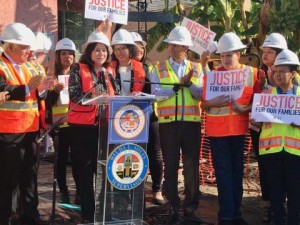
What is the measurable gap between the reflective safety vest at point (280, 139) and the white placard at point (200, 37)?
42.2 inches

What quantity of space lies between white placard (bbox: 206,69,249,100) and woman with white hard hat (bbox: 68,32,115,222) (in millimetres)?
1095

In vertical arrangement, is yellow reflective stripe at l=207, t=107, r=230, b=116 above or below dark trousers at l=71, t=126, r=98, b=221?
above

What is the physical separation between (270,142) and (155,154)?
6.01 ft

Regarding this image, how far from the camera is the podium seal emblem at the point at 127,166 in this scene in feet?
16.3

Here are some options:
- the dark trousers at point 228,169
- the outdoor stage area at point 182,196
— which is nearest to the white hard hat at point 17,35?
the outdoor stage area at point 182,196

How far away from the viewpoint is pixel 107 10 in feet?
23.0

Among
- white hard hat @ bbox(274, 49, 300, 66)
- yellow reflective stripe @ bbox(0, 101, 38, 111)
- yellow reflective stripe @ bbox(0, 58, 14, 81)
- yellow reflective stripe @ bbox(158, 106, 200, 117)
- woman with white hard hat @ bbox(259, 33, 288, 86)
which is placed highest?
woman with white hard hat @ bbox(259, 33, 288, 86)

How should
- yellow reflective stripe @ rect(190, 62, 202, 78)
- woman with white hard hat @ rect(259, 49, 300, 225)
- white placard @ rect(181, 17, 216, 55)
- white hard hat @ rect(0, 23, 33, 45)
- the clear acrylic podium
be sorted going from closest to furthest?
the clear acrylic podium
white hard hat @ rect(0, 23, 33, 45)
woman with white hard hat @ rect(259, 49, 300, 225)
yellow reflective stripe @ rect(190, 62, 202, 78)
white placard @ rect(181, 17, 216, 55)

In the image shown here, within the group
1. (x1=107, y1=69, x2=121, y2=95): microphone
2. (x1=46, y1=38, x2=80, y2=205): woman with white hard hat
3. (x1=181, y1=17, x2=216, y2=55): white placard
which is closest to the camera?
(x1=107, y1=69, x2=121, y2=95): microphone

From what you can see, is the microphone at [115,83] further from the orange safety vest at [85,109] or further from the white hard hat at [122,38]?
the white hard hat at [122,38]

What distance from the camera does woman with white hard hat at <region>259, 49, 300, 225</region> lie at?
18.0 ft

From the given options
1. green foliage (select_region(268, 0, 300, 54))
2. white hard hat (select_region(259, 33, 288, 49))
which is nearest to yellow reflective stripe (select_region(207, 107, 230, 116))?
white hard hat (select_region(259, 33, 288, 49))

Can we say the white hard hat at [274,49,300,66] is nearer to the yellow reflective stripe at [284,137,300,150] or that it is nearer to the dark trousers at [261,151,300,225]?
the yellow reflective stripe at [284,137,300,150]

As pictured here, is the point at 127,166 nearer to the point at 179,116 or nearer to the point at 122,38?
the point at 179,116
